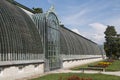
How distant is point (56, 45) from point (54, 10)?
6396mm

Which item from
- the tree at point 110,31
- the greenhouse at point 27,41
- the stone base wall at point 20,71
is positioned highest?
the tree at point 110,31

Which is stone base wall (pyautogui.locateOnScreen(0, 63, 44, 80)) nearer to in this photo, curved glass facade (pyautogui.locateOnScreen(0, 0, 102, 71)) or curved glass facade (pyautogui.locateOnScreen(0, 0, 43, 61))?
curved glass facade (pyautogui.locateOnScreen(0, 0, 102, 71))

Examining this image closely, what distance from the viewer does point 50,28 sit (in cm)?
3803

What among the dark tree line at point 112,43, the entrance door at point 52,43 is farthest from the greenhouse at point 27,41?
the dark tree line at point 112,43

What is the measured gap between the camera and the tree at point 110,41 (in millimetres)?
108312

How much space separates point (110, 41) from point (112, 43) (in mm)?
1773

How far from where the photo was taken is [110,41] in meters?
110

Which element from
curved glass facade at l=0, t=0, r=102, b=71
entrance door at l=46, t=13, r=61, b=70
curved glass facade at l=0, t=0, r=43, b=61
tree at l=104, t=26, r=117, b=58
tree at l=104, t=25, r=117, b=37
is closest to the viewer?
curved glass facade at l=0, t=0, r=43, b=61

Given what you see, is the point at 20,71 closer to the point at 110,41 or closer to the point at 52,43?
the point at 52,43

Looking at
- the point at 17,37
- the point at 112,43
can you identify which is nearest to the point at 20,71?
the point at 17,37

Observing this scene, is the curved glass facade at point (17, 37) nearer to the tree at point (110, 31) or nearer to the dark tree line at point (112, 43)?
the dark tree line at point (112, 43)

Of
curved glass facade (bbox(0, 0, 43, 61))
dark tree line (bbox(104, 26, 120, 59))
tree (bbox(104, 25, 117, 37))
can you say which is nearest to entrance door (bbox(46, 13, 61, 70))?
curved glass facade (bbox(0, 0, 43, 61))

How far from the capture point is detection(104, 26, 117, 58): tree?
355ft

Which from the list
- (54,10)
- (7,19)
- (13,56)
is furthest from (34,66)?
(54,10)
